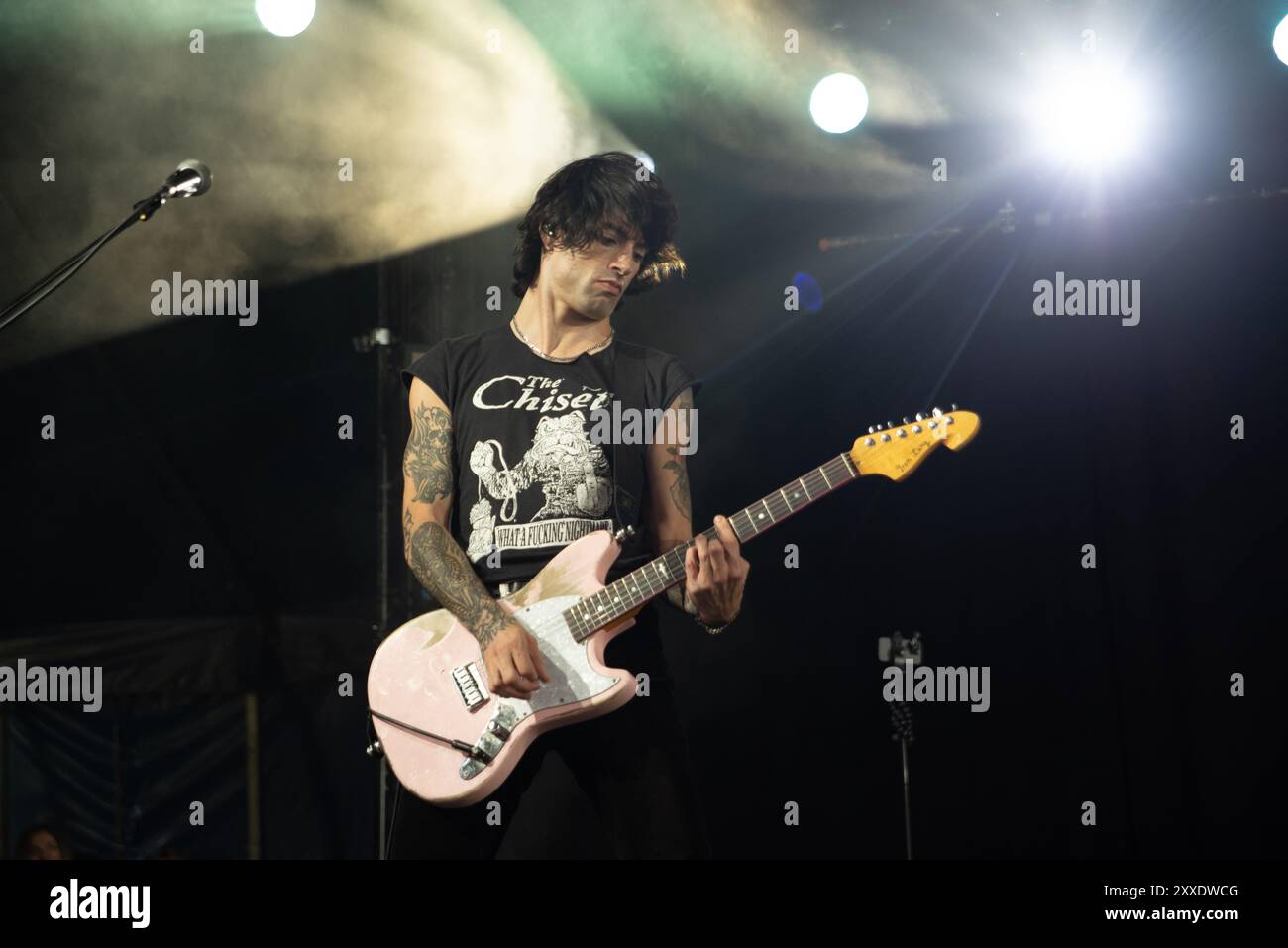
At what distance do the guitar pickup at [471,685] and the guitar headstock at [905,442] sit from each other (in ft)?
3.96

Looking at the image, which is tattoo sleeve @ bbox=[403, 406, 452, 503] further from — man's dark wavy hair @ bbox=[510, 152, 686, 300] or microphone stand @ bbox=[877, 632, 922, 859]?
microphone stand @ bbox=[877, 632, 922, 859]

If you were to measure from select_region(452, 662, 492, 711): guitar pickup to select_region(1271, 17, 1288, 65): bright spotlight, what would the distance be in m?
3.92

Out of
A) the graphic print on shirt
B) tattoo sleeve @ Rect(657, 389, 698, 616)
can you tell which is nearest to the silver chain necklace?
the graphic print on shirt

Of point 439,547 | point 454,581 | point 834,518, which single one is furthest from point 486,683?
point 834,518

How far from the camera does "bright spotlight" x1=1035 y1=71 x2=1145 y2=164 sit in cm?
491

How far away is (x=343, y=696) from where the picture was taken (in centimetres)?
528

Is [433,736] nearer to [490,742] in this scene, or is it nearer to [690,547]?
[490,742]

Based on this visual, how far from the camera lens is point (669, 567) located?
10.8ft

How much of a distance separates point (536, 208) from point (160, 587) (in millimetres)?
2571

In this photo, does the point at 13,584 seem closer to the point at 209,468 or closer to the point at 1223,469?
the point at 209,468

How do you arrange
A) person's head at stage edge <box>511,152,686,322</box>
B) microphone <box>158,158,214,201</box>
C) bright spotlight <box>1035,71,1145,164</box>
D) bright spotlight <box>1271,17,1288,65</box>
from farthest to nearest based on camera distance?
bright spotlight <box>1035,71,1145,164</box>
bright spotlight <box>1271,17,1288,65</box>
person's head at stage edge <box>511,152,686,322</box>
microphone <box>158,158,214,201</box>

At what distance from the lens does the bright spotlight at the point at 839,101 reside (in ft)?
16.4

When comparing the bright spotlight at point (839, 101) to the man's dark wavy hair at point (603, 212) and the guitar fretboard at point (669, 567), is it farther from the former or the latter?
the guitar fretboard at point (669, 567)

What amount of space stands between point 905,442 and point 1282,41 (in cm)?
264
